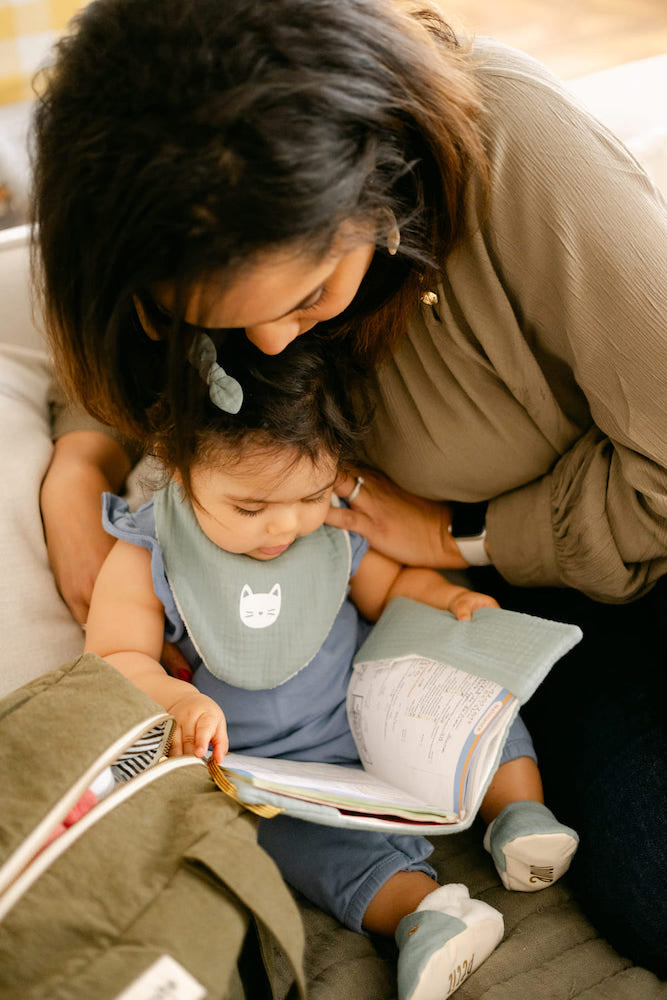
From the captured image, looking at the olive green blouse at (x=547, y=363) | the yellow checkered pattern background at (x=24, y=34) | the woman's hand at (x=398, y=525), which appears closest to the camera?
the olive green blouse at (x=547, y=363)

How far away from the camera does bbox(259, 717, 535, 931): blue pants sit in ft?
3.06

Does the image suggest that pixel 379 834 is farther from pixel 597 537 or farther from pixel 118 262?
pixel 118 262

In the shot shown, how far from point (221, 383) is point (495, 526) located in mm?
424

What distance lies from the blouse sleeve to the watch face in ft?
0.59

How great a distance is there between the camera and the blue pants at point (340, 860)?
932 mm

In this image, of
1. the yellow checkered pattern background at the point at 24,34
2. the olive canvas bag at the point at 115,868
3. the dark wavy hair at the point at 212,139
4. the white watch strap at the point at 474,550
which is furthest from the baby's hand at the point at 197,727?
the yellow checkered pattern background at the point at 24,34

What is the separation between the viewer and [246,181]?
2.00 feet

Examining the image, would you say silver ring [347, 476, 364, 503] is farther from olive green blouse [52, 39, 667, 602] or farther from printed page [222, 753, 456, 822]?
printed page [222, 753, 456, 822]

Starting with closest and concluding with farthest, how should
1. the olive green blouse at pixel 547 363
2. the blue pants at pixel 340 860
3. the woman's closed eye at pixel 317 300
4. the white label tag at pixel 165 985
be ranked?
the white label tag at pixel 165 985 < the woman's closed eye at pixel 317 300 < the olive green blouse at pixel 547 363 < the blue pants at pixel 340 860

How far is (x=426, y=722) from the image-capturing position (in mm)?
956

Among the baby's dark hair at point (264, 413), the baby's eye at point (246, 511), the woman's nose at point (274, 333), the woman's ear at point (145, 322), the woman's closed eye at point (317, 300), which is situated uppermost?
the woman's closed eye at point (317, 300)

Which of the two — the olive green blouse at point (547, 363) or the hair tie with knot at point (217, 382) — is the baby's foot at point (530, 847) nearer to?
the olive green blouse at point (547, 363)

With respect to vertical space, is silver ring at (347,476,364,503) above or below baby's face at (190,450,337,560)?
below

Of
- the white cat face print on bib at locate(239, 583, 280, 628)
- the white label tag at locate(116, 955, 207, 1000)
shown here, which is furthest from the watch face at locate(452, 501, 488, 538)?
the white label tag at locate(116, 955, 207, 1000)
